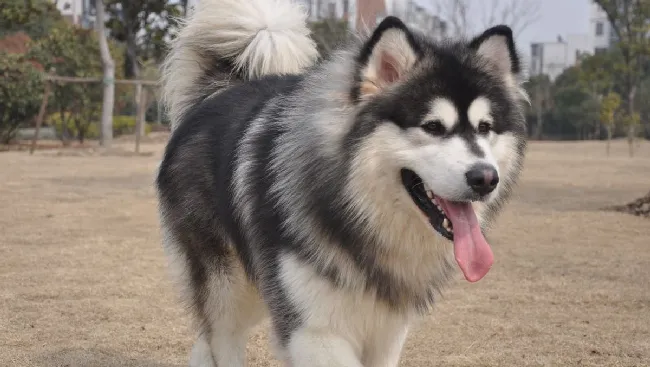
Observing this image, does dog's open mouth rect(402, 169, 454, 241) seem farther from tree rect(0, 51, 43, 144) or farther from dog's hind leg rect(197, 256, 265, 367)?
tree rect(0, 51, 43, 144)

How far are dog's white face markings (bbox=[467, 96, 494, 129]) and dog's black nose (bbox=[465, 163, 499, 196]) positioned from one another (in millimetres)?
207

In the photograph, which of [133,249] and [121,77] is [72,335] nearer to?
[133,249]

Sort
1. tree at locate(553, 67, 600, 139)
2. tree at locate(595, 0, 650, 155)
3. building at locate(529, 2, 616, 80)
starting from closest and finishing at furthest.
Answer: tree at locate(595, 0, 650, 155)
tree at locate(553, 67, 600, 139)
building at locate(529, 2, 616, 80)

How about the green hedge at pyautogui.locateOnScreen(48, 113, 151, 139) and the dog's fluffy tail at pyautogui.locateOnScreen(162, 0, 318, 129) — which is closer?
the dog's fluffy tail at pyautogui.locateOnScreen(162, 0, 318, 129)

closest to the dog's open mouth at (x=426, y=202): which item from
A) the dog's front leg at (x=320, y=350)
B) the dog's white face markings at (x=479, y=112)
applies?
the dog's white face markings at (x=479, y=112)

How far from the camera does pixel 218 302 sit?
3561mm

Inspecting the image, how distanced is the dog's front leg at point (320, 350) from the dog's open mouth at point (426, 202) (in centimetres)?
49

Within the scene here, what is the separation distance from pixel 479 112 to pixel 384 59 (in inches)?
14.4

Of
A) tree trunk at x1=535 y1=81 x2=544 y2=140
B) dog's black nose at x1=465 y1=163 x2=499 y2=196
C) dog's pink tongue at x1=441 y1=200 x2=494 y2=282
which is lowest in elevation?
tree trunk at x1=535 y1=81 x2=544 y2=140

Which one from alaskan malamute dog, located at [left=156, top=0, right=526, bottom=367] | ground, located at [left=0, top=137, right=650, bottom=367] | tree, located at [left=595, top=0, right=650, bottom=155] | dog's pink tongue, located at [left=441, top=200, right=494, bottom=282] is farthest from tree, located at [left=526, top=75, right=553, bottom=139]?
dog's pink tongue, located at [left=441, top=200, right=494, bottom=282]

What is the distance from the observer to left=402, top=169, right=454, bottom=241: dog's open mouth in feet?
8.73

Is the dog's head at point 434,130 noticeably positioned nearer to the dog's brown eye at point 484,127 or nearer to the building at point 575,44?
the dog's brown eye at point 484,127

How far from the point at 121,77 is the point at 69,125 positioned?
491cm

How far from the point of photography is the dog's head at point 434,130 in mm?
2568
